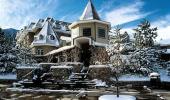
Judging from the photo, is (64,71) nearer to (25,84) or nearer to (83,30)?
(25,84)

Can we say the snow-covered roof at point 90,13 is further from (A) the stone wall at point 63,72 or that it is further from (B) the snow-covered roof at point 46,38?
(A) the stone wall at point 63,72

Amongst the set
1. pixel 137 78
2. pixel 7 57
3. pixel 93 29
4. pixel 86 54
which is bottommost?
pixel 137 78

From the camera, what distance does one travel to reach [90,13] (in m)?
39.4

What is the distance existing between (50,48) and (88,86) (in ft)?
90.0

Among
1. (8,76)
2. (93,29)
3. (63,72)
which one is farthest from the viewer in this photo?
(93,29)

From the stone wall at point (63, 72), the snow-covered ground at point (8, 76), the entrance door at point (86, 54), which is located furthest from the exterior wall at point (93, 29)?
the stone wall at point (63, 72)

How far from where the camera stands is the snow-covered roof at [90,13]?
3897 centimetres

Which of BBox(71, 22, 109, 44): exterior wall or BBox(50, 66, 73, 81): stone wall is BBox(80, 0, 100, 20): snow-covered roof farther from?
BBox(50, 66, 73, 81): stone wall

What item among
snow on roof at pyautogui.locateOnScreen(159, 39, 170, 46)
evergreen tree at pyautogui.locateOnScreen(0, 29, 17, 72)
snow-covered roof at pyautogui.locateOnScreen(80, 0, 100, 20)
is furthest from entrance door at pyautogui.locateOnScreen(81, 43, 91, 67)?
snow on roof at pyautogui.locateOnScreen(159, 39, 170, 46)

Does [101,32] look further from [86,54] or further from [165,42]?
[165,42]

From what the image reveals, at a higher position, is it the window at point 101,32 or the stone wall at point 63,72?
the window at point 101,32

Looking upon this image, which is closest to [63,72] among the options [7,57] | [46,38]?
[7,57]

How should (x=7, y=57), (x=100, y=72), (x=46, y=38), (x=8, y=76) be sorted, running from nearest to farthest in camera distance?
(x=100, y=72)
(x=8, y=76)
(x=7, y=57)
(x=46, y=38)

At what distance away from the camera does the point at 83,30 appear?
38.0 meters
